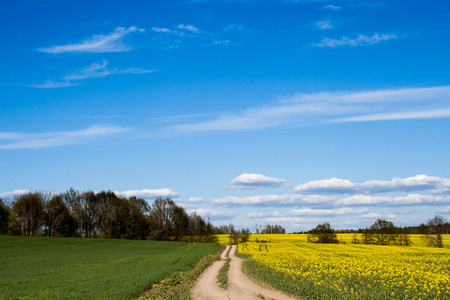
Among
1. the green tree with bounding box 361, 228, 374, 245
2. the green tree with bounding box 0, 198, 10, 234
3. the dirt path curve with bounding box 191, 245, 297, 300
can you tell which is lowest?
the green tree with bounding box 361, 228, 374, 245

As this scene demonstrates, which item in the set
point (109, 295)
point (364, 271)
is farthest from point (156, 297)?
point (364, 271)

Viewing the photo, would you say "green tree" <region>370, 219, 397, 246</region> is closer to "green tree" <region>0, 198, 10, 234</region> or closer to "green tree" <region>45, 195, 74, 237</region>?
"green tree" <region>45, 195, 74, 237</region>

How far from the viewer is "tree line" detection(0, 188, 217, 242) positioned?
351ft

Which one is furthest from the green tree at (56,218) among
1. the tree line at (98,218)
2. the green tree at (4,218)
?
the green tree at (4,218)

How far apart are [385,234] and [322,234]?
57.0ft

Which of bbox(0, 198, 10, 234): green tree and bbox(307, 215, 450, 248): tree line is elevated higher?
bbox(0, 198, 10, 234): green tree

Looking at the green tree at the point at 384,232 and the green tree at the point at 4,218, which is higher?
the green tree at the point at 4,218

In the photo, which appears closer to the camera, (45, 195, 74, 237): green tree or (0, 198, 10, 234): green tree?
(0, 198, 10, 234): green tree

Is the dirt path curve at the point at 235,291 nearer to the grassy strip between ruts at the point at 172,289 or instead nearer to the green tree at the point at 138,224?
the grassy strip between ruts at the point at 172,289

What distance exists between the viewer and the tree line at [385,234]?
97688 mm

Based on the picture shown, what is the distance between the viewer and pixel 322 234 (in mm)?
108125

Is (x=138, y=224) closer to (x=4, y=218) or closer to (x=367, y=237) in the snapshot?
(x=4, y=218)

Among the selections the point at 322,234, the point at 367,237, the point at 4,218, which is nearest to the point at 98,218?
the point at 4,218

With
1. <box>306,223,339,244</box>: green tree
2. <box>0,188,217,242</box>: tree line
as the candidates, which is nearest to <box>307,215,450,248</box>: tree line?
<box>306,223,339,244</box>: green tree
